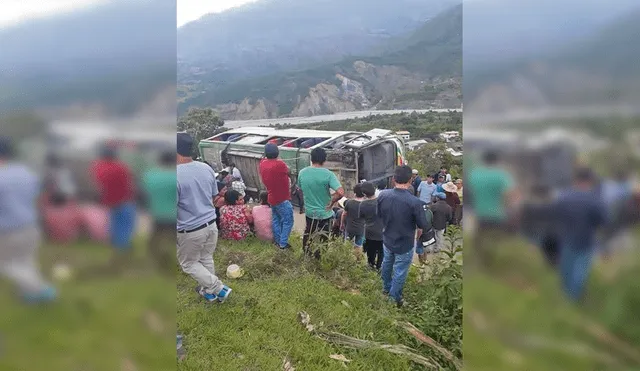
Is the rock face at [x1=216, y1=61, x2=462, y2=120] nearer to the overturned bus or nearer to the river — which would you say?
the river

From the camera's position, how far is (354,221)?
436 cm

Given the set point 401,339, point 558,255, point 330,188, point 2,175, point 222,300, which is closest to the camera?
point 558,255

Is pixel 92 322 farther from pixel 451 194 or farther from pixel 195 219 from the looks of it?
pixel 451 194

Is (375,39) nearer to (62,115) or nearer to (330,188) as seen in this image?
(330,188)

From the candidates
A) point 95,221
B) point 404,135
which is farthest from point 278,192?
point 95,221

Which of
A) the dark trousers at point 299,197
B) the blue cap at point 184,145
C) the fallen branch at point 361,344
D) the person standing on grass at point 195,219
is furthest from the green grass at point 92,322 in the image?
the dark trousers at point 299,197

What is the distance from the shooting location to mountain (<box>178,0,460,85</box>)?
3.81 m

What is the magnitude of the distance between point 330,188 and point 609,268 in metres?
3.00

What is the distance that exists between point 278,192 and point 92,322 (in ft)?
9.15

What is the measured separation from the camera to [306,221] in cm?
452

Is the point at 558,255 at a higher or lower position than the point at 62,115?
lower

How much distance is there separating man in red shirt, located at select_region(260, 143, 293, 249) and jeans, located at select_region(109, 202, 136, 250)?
8.77ft

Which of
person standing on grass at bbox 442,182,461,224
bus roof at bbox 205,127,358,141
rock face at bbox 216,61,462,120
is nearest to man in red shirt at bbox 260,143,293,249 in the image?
bus roof at bbox 205,127,358,141

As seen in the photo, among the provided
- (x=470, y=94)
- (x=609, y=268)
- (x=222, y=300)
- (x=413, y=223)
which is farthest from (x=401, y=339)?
(x=470, y=94)
